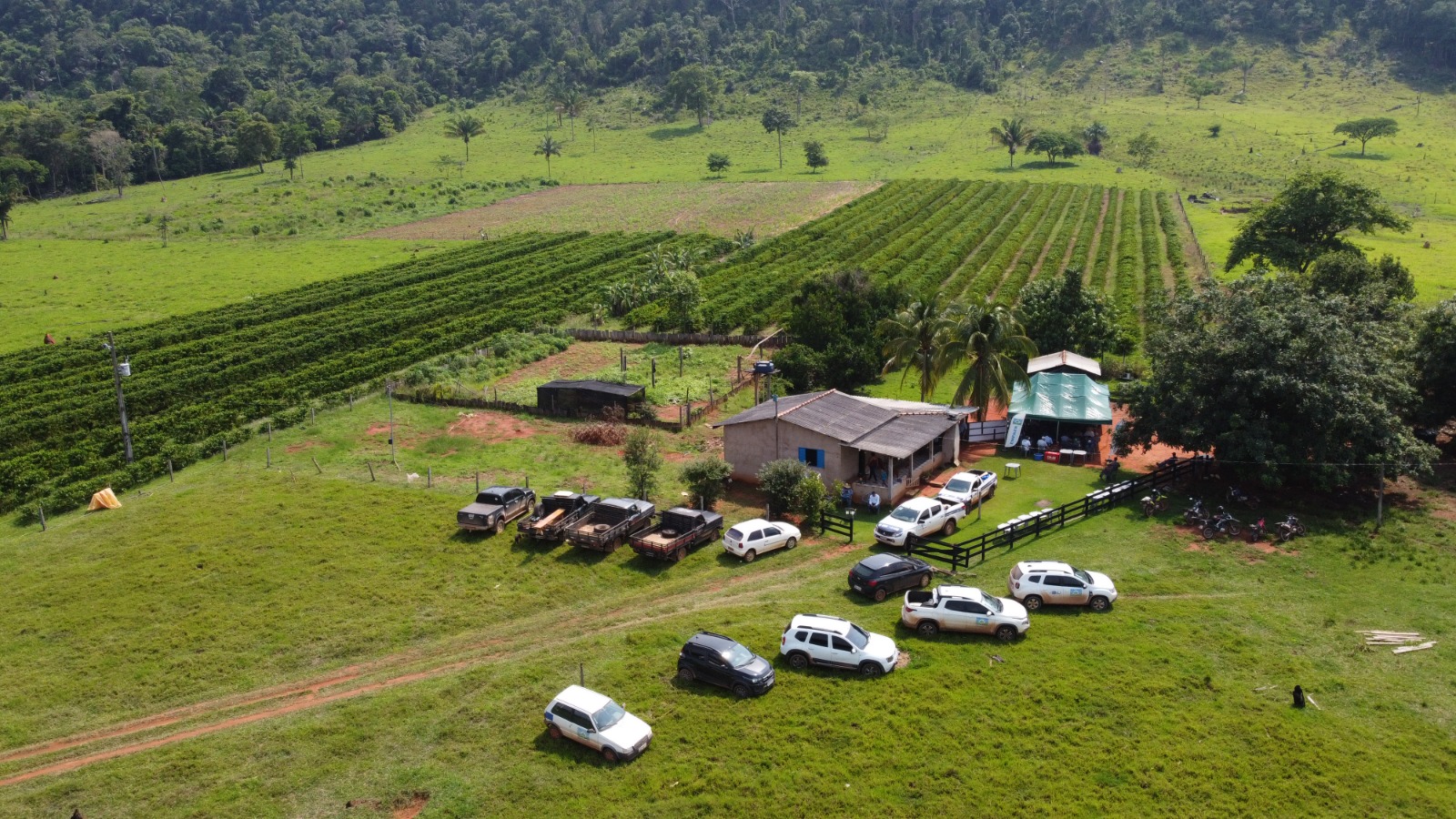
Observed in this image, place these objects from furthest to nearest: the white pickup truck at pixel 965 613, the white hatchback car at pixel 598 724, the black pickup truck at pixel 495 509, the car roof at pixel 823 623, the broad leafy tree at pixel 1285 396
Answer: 1. the broad leafy tree at pixel 1285 396
2. the black pickup truck at pixel 495 509
3. the white pickup truck at pixel 965 613
4. the car roof at pixel 823 623
5. the white hatchback car at pixel 598 724

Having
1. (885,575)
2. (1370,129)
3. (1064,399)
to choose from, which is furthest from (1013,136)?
(885,575)

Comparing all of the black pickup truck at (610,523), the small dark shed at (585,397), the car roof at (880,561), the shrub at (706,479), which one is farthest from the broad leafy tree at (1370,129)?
the black pickup truck at (610,523)

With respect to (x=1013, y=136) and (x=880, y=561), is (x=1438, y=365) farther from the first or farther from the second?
(x=1013, y=136)

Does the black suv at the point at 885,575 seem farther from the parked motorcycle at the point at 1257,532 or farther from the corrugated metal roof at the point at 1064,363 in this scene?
the corrugated metal roof at the point at 1064,363

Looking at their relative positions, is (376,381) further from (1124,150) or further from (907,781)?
(1124,150)

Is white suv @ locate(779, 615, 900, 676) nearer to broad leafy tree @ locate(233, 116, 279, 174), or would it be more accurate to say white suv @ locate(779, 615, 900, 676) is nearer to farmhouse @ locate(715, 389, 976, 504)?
farmhouse @ locate(715, 389, 976, 504)
